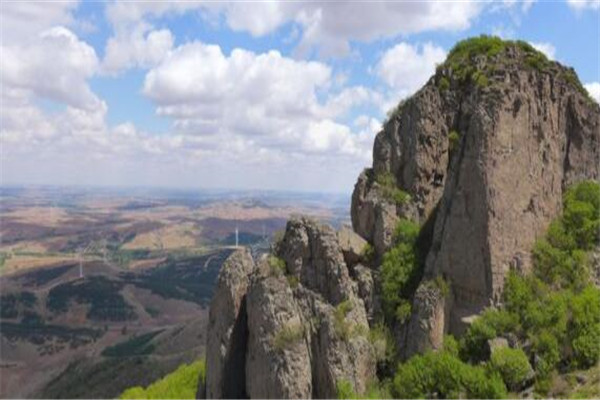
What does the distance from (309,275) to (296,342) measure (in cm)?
458

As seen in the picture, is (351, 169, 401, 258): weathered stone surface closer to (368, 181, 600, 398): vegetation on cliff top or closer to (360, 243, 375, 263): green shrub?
(360, 243, 375, 263): green shrub

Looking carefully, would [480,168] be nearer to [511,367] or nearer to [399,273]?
[399,273]

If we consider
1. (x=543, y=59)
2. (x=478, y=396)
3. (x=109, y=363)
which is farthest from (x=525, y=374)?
(x=109, y=363)

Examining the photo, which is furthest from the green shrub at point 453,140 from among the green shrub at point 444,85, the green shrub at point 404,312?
the green shrub at point 404,312

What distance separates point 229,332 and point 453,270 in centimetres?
1421

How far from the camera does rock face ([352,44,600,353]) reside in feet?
114

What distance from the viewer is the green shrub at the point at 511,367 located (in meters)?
31.5

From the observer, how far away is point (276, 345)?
35312 mm

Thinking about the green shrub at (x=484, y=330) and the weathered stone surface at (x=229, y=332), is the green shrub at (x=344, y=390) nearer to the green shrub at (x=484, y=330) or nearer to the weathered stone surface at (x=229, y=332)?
the green shrub at (x=484, y=330)

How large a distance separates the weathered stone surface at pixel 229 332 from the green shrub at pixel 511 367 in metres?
15.3

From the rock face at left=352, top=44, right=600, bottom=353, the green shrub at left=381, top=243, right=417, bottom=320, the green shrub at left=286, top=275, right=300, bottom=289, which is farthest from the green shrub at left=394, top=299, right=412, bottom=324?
the green shrub at left=286, top=275, right=300, bottom=289

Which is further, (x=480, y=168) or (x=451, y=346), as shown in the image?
(x=480, y=168)

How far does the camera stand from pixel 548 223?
122ft

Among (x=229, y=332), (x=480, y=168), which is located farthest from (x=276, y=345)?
(x=480, y=168)
